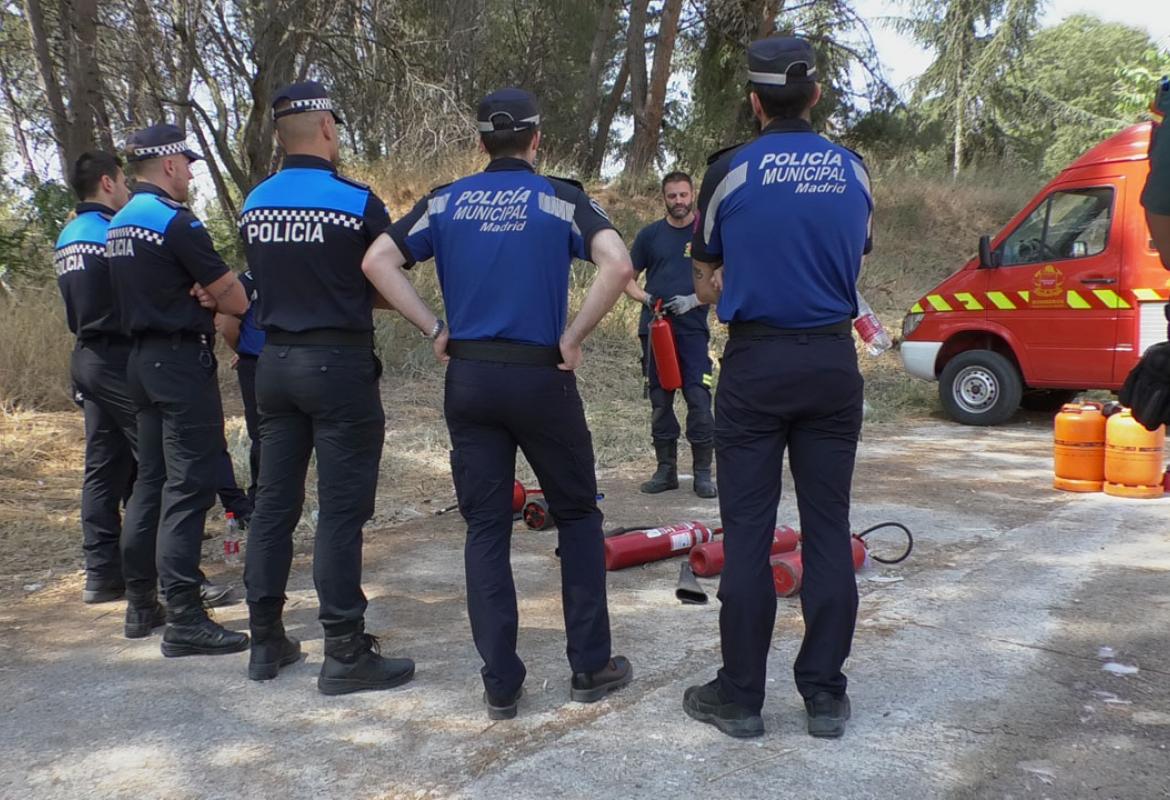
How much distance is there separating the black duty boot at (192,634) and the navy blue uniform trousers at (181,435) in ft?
0.19

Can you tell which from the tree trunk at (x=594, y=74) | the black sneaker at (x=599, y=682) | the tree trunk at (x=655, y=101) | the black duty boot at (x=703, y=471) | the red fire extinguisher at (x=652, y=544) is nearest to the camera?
the black sneaker at (x=599, y=682)

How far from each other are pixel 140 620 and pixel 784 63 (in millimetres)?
3491

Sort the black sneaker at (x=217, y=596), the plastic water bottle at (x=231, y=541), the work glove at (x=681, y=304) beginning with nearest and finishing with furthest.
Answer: the black sneaker at (x=217, y=596) < the plastic water bottle at (x=231, y=541) < the work glove at (x=681, y=304)

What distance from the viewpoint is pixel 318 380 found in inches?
136

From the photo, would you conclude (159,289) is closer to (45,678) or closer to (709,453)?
(45,678)

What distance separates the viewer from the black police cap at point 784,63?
2.99 metres

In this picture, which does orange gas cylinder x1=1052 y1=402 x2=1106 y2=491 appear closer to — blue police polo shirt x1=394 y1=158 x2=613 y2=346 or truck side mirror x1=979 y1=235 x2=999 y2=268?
truck side mirror x1=979 y1=235 x2=999 y2=268

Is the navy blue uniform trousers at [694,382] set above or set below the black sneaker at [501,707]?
above

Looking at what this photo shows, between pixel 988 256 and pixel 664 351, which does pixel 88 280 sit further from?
pixel 988 256

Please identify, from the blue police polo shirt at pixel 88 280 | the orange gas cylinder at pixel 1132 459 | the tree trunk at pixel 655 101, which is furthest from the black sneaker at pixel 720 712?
the tree trunk at pixel 655 101

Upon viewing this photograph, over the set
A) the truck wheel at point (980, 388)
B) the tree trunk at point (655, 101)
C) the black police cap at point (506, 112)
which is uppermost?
the tree trunk at point (655, 101)

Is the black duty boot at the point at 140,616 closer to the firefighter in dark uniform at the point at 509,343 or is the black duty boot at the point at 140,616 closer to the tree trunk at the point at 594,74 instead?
the firefighter in dark uniform at the point at 509,343

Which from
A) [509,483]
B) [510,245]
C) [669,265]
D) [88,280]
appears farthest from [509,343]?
[669,265]

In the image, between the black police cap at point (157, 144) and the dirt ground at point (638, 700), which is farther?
the black police cap at point (157, 144)
